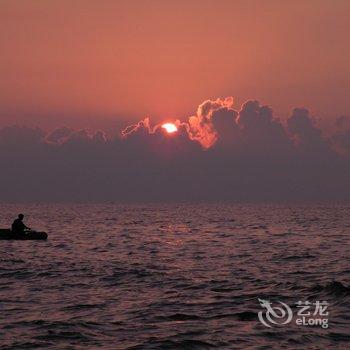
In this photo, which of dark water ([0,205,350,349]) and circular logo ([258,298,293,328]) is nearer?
dark water ([0,205,350,349])

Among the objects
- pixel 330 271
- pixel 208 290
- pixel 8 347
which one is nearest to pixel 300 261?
pixel 330 271

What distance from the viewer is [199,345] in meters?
17.6

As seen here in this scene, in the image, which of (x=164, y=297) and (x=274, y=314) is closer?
(x=274, y=314)

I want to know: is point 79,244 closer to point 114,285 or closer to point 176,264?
point 176,264

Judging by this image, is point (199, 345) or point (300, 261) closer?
point (199, 345)

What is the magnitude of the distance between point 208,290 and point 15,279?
10380 millimetres

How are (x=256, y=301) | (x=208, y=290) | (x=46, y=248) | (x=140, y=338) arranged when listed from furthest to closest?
1. (x=46, y=248)
2. (x=208, y=290)
3. (x=256, y=301)
4. (x=140, y=338)

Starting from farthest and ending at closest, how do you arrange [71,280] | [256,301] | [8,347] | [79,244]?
[79,244], [71,280], [256,301], [8,347]

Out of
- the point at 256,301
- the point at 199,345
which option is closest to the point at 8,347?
the point at 199,345

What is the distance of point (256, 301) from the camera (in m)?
23.7

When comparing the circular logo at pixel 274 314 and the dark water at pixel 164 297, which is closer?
the dark water at pixel 164 297

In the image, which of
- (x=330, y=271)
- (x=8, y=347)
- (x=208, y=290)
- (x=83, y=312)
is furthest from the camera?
(x=330, y=271)

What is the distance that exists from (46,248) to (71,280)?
63.8 feet

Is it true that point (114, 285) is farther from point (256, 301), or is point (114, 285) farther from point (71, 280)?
point (256, 301)
